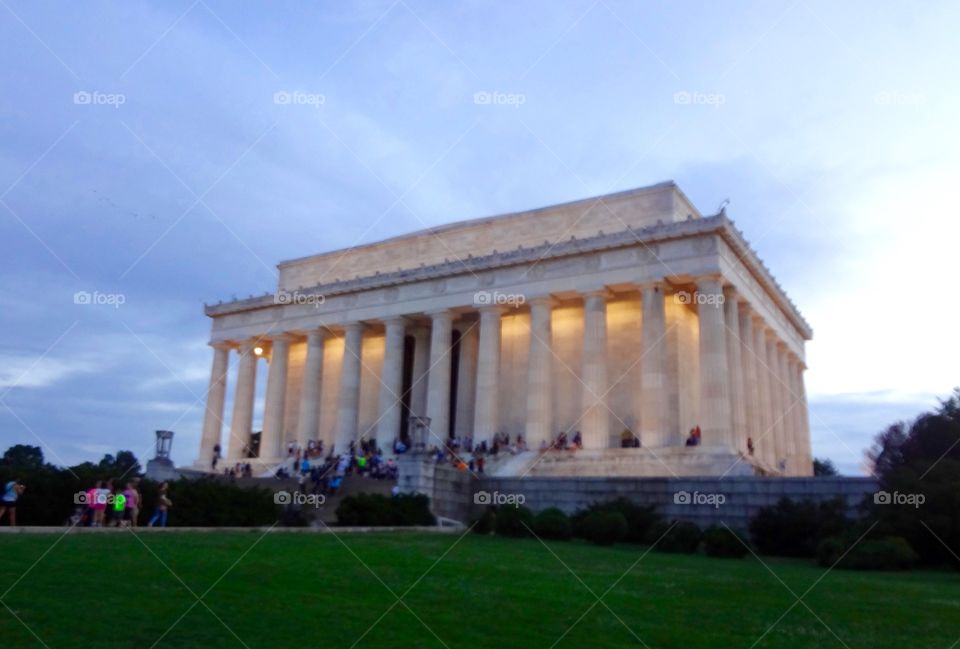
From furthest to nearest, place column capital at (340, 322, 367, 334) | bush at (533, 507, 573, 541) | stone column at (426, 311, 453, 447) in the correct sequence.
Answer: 1. column capital at (340, 322, 367, 334)
2. stone column at (426, 311, 453, 447)
3. bush at (533, 507, 573, 541)

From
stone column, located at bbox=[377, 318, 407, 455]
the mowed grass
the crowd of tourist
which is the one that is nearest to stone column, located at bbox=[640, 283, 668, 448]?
the crowd of tourist

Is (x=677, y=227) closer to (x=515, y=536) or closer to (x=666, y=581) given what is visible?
(x=515, y=536)

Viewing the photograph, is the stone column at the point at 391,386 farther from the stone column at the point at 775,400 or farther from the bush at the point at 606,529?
the bush at the point at 606,529

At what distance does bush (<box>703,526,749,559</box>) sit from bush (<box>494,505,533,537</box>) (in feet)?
17.2

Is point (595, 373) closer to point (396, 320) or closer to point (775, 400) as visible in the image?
point (396, 320)

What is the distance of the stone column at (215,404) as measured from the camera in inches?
2173

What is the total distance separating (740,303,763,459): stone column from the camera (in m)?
44.5

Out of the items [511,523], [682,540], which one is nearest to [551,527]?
[511,523]

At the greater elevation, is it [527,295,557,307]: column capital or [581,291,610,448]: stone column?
[527,295,557,307]: column capital

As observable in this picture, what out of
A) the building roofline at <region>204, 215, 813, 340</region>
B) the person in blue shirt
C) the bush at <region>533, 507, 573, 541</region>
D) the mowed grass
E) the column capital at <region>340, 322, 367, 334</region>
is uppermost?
the building roofline at <region>204, 215, 813, 340</region>

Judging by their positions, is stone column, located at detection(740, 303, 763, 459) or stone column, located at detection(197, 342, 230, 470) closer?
stone column, located at detection(740, 303, 763, 459)

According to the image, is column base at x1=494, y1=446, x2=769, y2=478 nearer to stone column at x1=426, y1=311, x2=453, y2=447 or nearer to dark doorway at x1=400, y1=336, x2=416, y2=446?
stone column at x1=426, y1=311, x2=453, y2=447

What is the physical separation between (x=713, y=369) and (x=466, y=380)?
15882 mm

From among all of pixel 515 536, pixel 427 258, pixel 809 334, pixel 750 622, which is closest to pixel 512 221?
pixel 427 258
